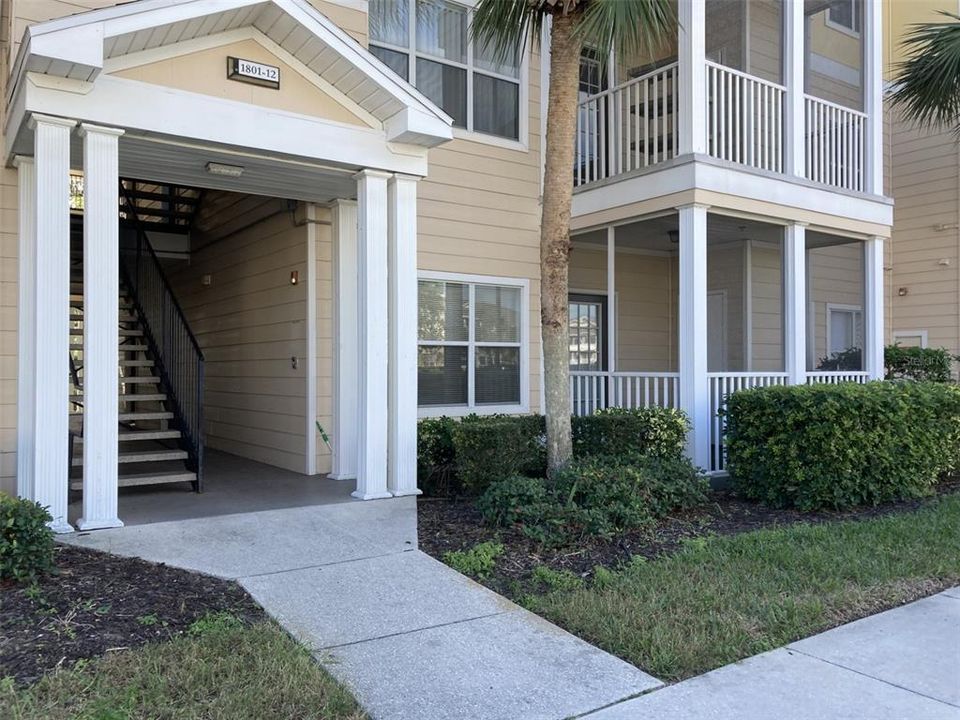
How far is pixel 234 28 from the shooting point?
19.6 feet

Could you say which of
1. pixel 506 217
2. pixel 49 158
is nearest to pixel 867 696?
pixel 49 158

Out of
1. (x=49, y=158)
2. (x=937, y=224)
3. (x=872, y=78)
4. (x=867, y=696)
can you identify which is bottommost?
(x=867, y=696)

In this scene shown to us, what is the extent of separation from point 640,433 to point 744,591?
132 inches

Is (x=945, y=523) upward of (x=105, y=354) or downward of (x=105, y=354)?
downward

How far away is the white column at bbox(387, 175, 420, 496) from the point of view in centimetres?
691

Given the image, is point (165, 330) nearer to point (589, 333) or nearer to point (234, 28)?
point (234, 28)

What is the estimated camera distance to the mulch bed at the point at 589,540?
530cm

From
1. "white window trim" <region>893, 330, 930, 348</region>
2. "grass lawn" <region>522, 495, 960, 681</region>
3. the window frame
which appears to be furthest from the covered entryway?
"white window trim" <region>893, 330, 930, 348</region>

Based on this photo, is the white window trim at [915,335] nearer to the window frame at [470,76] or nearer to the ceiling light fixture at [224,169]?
the window frame at [470,76]

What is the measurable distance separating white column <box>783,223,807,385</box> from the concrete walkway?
5415 millimetres

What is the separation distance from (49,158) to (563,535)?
4.53 metres

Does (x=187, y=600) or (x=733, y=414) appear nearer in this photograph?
(x=187, y=600)

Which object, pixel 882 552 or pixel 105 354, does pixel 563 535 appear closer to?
pixel 882 552

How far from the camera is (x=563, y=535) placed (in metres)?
5.67
